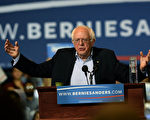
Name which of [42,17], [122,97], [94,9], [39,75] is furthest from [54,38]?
[122,97]

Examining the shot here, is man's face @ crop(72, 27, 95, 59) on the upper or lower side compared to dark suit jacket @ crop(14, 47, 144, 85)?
upper

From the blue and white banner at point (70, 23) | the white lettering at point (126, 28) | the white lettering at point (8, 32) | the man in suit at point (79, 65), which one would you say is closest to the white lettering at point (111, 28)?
the blue and white banner at point (70, 23)

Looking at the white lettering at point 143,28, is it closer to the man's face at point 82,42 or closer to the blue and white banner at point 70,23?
the blue and white banner at point 70,23

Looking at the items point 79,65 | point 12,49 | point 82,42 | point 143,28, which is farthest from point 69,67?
point 143,28

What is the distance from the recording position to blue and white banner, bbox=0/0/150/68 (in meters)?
5.94

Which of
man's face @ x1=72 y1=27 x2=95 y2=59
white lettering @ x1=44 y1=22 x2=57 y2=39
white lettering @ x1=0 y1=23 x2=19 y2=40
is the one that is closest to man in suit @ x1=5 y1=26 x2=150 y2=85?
man's face @ x1=72 y1=27 x2=95 y2=59

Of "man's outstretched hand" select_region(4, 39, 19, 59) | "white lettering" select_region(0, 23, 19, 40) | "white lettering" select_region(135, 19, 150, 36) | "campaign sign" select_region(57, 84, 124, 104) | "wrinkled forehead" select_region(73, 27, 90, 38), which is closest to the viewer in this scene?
"campaign sign" select_region(57, 84, 124, 104)

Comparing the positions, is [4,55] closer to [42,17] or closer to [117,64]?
[42,17]

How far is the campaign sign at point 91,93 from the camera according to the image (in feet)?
7.93

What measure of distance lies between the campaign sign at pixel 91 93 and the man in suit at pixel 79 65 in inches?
17.2

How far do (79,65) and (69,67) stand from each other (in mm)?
101

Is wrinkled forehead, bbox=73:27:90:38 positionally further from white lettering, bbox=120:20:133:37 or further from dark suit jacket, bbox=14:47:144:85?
white lettering, bbox=120:20:133:37

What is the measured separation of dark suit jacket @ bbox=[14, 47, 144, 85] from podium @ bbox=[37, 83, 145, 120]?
1.41 feet

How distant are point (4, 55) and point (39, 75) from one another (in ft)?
10.8
